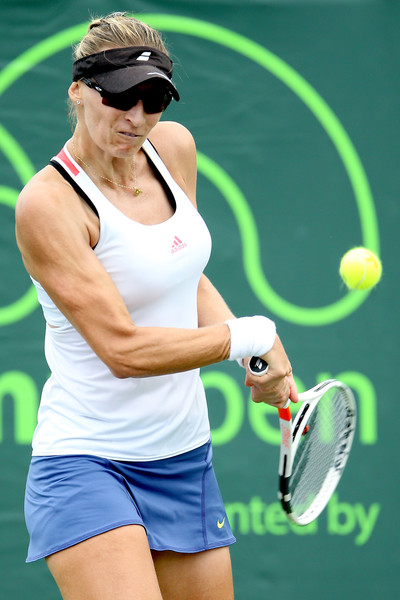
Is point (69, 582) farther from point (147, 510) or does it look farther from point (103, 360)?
point (103, 360)

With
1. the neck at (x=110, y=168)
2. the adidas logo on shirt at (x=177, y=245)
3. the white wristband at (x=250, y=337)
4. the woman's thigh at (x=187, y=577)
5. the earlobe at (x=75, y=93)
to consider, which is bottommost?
the woman's thigh at (x=187, y=577)

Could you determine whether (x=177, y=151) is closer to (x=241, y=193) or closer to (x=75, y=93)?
(x=75, y=93)

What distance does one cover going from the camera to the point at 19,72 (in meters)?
3.36

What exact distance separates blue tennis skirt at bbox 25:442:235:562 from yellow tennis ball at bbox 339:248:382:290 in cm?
92

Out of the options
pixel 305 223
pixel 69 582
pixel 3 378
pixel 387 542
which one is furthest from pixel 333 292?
pixel 69 582

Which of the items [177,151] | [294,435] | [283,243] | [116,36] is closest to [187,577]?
[294,435]

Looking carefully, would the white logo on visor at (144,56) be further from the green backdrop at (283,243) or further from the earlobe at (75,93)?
the green backdrop at (283,243)

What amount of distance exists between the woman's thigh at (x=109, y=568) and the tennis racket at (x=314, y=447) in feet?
1.74

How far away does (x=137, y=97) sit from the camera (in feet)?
6.21

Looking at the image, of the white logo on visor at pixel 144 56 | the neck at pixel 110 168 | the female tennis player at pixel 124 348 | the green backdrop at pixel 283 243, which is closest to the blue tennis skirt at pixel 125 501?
the female tennis player at pixel 124 348

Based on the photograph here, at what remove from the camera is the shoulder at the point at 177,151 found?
2.21 m

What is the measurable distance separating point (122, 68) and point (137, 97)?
7 cm

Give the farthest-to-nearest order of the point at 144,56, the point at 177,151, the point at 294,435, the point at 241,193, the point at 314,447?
1. the point at 241,193
2. the point at 314,447
3. the point at 294,435
4. the point at 177,151
5. the point at 144,56

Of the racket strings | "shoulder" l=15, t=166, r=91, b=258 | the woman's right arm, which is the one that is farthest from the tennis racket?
"shoulder" l=15, t=166, r=91, b=258
